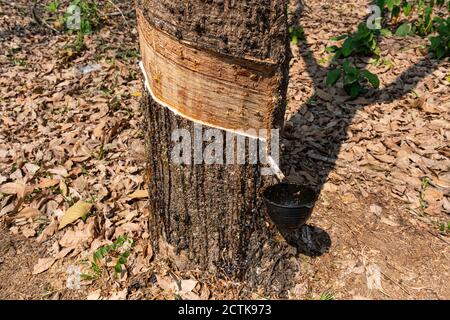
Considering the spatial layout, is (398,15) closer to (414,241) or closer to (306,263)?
(414,241)

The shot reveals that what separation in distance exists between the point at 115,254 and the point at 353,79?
2.71 meters

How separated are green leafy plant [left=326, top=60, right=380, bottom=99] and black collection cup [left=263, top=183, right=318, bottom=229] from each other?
6.93ft

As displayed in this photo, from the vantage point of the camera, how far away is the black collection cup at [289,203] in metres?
2.15

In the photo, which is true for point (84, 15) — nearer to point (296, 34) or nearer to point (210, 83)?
point (296, 34)

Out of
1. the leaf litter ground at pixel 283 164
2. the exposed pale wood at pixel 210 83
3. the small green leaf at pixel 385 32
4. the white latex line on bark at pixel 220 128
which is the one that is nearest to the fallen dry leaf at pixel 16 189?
the leaf litter ground at pixel 283 164

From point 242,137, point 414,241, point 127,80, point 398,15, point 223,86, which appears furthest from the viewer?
point 398,15

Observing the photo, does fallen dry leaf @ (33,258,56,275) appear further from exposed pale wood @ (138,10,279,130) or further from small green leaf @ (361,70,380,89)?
small green leaf @ (361,70,380,89)

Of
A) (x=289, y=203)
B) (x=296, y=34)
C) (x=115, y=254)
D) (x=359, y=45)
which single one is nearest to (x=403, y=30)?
(x=359, y=45)

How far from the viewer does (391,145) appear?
3.51m

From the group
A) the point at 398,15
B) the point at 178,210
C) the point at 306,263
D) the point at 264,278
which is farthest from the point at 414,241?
the point at 398,15

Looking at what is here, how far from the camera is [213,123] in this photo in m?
2.16

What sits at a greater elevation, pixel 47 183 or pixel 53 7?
pixel 53 7

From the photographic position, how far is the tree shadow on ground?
109 inches

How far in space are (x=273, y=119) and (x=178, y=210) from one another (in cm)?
77
